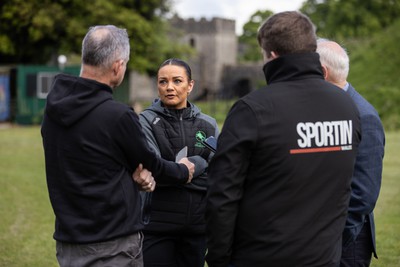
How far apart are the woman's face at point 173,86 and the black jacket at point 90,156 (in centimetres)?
122

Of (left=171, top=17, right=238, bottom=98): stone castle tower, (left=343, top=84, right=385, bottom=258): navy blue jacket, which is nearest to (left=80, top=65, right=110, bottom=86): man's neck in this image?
(left=343, top=84, right=385, bottom=258): navy blue jacket

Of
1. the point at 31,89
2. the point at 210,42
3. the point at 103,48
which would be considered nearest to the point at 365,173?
the point at 103,48

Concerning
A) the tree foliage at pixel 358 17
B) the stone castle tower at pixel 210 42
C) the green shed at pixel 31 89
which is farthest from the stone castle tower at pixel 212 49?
the green shed at pixel 31 89

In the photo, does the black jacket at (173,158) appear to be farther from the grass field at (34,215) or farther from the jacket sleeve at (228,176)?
the grass field at (34,215)

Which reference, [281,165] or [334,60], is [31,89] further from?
[281,165]

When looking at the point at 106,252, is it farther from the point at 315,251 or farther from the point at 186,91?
the point at 186,91

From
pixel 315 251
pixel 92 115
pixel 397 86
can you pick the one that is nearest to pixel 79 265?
pixel 92 115

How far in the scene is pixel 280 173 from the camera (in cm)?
348

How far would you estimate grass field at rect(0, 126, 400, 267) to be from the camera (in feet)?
27.1

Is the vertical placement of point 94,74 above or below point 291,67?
below

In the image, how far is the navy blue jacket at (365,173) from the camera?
4332 mm

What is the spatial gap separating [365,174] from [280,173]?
1.05 m

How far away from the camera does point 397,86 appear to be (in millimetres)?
29859

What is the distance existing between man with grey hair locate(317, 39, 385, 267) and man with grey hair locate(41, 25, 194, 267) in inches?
51.1
